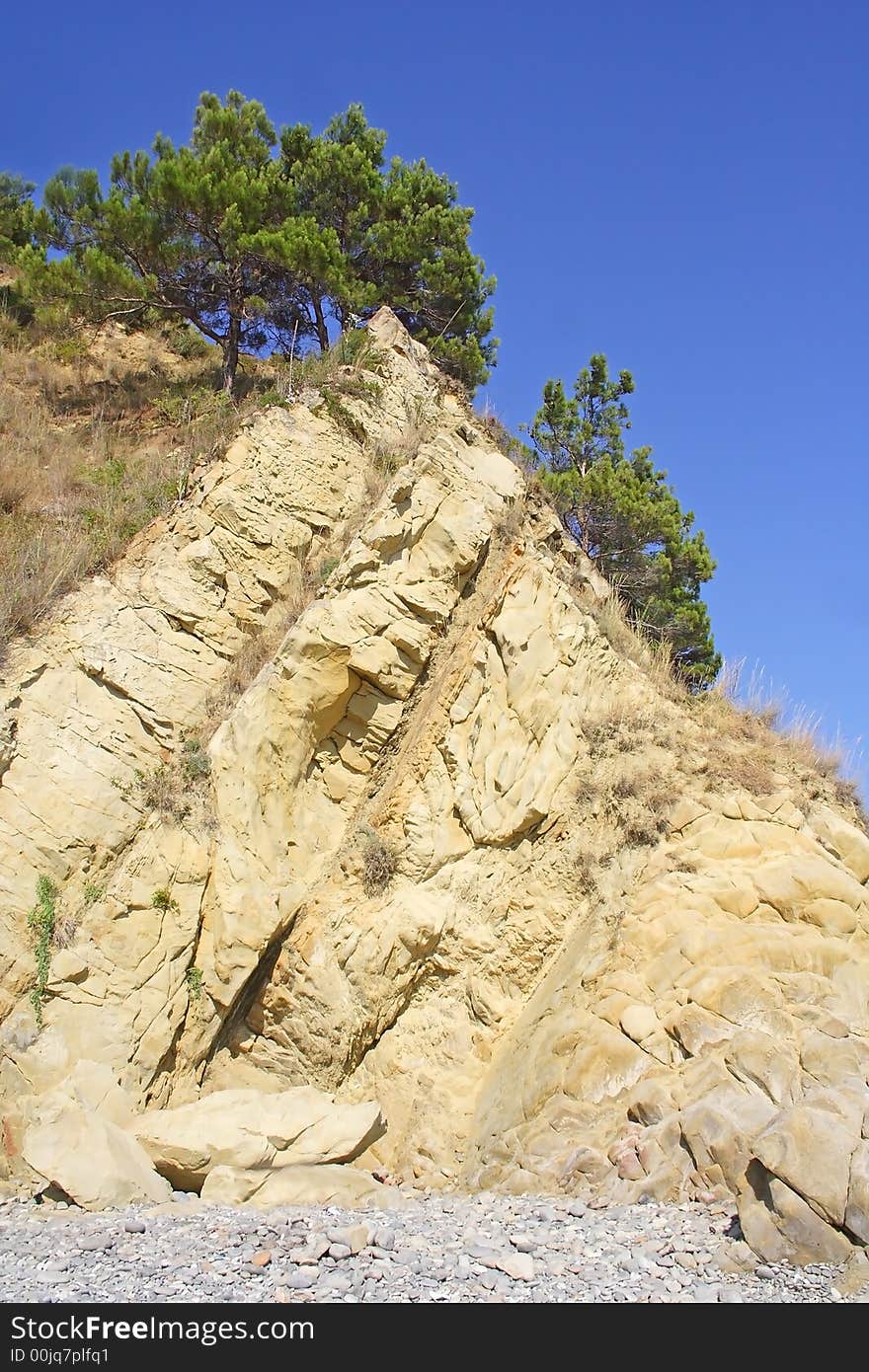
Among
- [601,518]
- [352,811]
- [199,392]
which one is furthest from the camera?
[601,518]

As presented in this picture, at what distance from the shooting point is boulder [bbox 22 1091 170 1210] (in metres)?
6.54

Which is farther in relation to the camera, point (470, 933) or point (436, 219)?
point (436, 219)

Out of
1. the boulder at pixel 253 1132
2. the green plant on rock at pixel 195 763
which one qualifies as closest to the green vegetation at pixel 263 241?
the green plant on rock at pixel 195 763

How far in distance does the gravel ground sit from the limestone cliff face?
3.01 ft

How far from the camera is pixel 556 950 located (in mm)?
9438

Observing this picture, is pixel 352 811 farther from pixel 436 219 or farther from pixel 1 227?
pixel 1 227

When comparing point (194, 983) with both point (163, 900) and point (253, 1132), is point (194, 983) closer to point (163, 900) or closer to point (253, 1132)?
point (163, 900)

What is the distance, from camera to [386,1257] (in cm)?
533

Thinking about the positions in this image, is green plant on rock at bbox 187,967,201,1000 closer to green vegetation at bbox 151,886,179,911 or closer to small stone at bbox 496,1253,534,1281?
green vegetation at bbox 151,886,179,911

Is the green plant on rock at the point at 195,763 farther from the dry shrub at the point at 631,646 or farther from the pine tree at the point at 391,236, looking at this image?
the pine tree at the point at 391,236

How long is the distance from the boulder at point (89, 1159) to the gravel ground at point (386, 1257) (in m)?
0.20

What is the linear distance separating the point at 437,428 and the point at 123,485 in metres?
4.38

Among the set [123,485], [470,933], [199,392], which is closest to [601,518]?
[199,392]

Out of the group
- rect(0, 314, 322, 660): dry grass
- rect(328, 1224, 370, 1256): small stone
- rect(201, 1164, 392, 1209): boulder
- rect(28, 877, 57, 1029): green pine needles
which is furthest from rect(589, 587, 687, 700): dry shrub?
rect(328, 1224, 370, 1256): small stone
